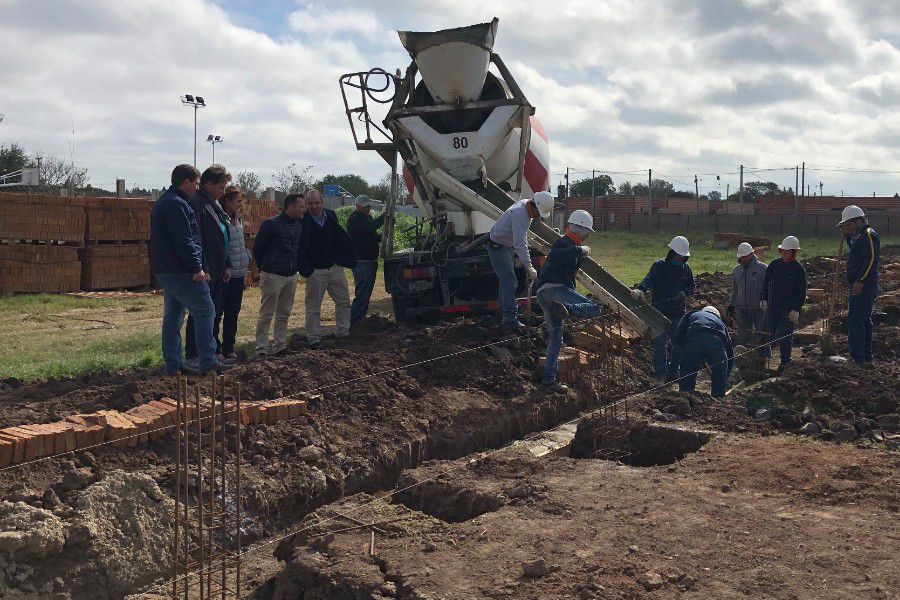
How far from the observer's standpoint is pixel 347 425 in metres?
6.73

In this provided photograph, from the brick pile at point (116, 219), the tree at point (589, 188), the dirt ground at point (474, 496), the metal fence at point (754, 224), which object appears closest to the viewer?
the dirt ground at point (474, 496)

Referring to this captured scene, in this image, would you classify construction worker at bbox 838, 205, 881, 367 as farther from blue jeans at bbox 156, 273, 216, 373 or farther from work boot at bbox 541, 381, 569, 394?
blue jeans at bbox 156, 273, 216, 373

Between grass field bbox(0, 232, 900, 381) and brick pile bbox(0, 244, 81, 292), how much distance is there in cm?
40

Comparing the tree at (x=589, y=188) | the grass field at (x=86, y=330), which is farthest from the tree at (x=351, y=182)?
the grass field at (x=86, y=330)

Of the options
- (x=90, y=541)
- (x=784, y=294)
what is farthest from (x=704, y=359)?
(x=90, y=541)

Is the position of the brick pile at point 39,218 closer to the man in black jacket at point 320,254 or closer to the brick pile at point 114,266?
the brick pile at point 114,266

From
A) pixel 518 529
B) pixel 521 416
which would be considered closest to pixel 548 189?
pixel 521 416

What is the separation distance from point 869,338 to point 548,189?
449 centimetres

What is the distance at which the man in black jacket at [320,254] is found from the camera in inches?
375

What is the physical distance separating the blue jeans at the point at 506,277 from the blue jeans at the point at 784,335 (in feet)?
9.65

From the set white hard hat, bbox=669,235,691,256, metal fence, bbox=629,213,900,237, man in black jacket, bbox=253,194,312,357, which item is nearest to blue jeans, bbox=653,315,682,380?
white hard hat, bbox=669,235,691,256

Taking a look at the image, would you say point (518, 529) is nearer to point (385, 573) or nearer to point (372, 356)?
point (385, 573)

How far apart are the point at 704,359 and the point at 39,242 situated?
41.3 feet

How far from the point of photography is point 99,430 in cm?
539
